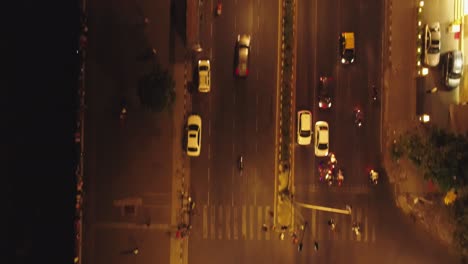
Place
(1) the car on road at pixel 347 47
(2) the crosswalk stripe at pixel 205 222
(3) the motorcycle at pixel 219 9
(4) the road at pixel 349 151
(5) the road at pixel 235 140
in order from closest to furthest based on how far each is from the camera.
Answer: (1) the car on road at pixel 347 47 → (3) the motorcycle at pixel 219 9 → (5) the road at pixel 235 140 → (4) the road at pixel 349 151 → (2) the crosswalk stripe at pixel 205 222

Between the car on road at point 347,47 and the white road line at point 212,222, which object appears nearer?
the car on road at point 347,47

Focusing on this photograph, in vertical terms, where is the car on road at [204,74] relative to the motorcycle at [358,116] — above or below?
above

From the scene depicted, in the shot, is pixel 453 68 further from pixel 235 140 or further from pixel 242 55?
pixel 235 140

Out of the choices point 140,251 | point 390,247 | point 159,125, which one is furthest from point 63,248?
point 390,247

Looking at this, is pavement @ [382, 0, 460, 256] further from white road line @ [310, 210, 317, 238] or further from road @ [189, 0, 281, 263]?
road @ [189, 0, 281, 263]

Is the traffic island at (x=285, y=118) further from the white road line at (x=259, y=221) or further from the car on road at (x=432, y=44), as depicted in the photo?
the car on road at (x=432, y=44)

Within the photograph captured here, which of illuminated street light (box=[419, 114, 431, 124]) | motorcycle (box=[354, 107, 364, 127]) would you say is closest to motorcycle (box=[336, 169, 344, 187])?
motorcycle (box=[354, 107, 364, 127])

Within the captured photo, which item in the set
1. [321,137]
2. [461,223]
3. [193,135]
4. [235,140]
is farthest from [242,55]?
[461,223]

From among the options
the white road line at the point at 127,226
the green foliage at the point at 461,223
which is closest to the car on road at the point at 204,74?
the white road line at the point at 127,226
